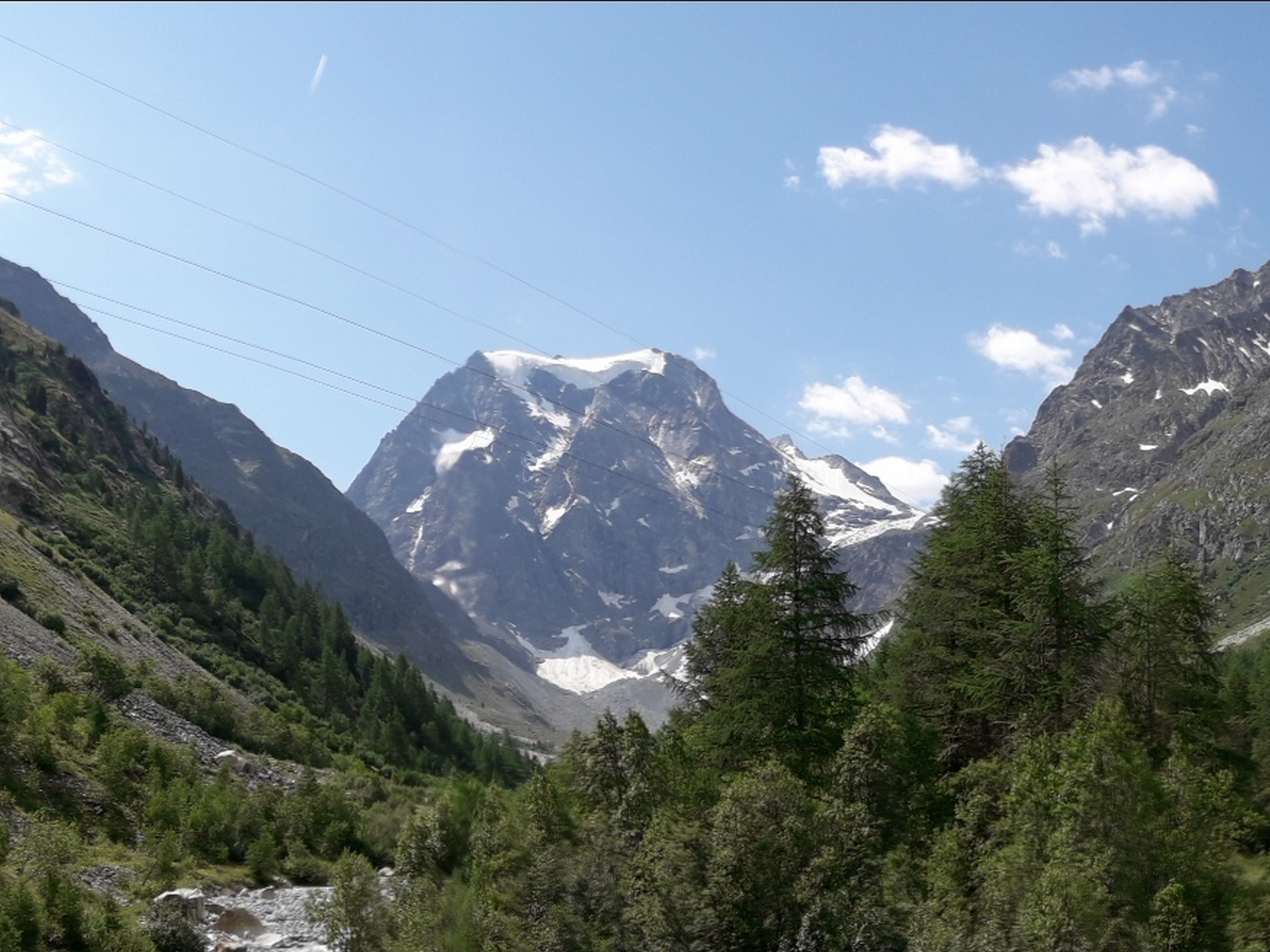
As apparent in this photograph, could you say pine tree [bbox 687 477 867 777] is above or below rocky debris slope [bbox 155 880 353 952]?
above

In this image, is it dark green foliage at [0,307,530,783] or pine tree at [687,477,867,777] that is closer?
pine tree at [687,477,867,777]

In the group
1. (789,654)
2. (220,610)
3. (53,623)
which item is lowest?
(53,623)

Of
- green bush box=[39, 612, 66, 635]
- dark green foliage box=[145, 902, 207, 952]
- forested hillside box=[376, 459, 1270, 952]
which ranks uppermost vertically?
forested hillside box=[376, 459, 1270, 952]

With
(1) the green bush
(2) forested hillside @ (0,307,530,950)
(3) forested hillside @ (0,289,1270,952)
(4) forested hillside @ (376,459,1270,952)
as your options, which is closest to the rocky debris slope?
(3) forested hillside @ (0,289,1270,952)

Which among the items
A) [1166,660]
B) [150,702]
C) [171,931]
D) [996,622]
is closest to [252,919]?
[171,931]

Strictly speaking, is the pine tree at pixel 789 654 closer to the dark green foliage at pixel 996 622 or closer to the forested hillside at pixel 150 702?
the dark green foliage at pixel 996 622

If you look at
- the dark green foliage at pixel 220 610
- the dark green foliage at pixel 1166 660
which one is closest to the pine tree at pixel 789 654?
the dark green foliage at pixel 1166 660

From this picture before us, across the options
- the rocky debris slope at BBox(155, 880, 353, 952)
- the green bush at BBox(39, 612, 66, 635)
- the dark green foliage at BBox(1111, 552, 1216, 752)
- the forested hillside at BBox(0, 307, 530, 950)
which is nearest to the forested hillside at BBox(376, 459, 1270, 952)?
the dark green foliage at BBox(1111, 552, 1216, 752)

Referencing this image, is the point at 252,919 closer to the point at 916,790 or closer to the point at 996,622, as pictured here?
the point at 916,790

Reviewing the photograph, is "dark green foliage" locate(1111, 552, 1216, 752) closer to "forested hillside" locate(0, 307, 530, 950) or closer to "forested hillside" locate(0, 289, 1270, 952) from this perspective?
"forested hillside" locate(0, 289, 1270, 952)

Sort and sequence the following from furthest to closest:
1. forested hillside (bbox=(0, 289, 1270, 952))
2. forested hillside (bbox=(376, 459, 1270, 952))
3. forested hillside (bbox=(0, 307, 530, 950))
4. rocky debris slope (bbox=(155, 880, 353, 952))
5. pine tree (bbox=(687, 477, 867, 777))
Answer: forested hillside (bbox=(0, 307, 530, 950)), rocky debris slope (bbox=(155, 880, 353, 952)), pine tree (bbox=(687, 477, 867, 777)), forested hillside (bbox=(0, 289, 1270, 952)), forested hillside (bbox=(376, 459, 1270, 952))

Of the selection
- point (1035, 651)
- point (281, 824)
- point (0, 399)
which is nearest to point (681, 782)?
point (1035, 651)

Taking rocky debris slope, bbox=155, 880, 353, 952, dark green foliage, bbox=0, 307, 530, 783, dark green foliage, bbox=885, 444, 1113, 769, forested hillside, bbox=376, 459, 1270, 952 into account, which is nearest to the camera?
forested hillside, bbox=376, 459, 1270, 952

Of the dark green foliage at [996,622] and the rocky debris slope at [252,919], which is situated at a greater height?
the dark green foliage at [996,622]
